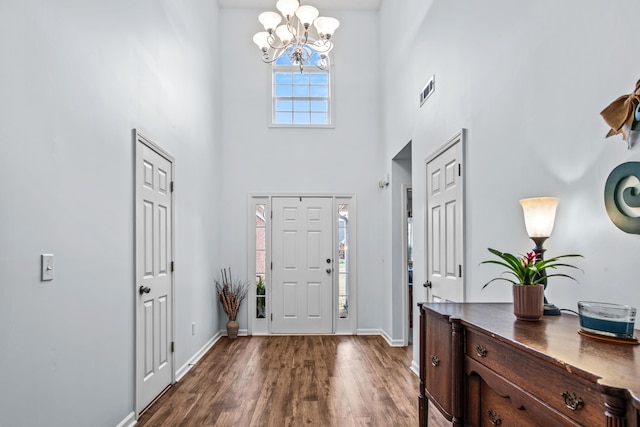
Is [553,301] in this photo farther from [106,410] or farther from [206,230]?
[206,230]

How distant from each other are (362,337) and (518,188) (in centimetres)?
386

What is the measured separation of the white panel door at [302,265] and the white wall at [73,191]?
241cm

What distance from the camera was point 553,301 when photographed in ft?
6.05

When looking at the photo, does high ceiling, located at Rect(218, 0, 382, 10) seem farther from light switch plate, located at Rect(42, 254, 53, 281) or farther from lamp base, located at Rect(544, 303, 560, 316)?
lamp base, located at Rect(544, 303, 560, 316)

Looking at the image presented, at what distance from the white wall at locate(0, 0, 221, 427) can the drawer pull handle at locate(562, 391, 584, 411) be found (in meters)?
1.96

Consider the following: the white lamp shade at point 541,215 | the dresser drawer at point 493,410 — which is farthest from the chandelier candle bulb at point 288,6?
the dresser drawer at point 493,410

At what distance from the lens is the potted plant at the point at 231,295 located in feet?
18.0

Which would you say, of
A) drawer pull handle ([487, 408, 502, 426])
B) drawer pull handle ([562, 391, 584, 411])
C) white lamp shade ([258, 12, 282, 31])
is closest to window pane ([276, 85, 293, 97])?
white lamp shade ([258, 12, 282, 31])

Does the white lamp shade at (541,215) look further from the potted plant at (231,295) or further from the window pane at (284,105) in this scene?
the window pane at (284,105)

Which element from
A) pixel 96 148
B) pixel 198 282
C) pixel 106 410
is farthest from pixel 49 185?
pixel 198 282

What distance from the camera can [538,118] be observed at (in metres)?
1.98

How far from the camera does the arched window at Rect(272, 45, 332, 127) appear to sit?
6031 millimetres

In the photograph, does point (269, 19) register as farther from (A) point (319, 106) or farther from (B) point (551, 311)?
(B) point (551, 311)

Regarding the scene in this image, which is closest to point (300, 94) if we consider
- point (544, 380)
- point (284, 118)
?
point (284, 118)
